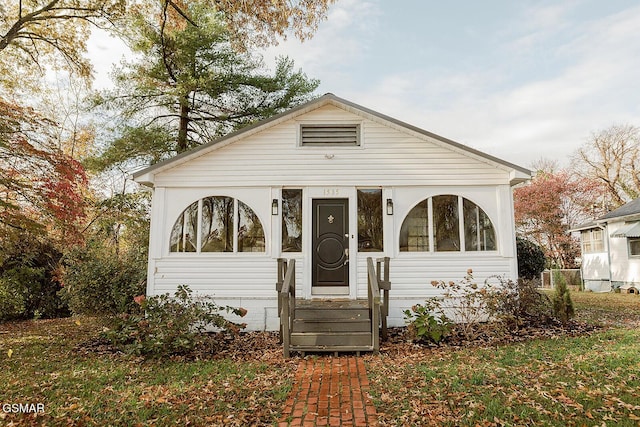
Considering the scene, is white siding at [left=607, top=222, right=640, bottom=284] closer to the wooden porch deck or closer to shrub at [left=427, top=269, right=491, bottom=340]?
shrub at [left=427, top=269, right=491, bottom=340]

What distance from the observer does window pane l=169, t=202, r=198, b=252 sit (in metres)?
8.14

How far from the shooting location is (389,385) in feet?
14.8

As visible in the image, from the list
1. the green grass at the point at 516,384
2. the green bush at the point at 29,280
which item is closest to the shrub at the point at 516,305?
the green grass at the point at 516,384

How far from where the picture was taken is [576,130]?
26719 mm

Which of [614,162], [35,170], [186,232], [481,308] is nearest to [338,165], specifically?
[186,232]

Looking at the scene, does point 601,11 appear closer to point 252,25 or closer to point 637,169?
point 252,25

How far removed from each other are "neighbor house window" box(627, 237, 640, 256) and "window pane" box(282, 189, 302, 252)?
14476 millimetres

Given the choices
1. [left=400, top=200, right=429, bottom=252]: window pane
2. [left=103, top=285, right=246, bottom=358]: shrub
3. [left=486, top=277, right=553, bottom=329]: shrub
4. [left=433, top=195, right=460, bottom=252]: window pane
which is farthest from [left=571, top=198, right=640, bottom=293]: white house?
[left=103, top=285, right=246, bottom=358]: shrub

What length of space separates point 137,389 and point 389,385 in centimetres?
286

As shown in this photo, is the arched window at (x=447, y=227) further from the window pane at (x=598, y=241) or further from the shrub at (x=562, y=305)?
the window pane at (x=598, y=241)

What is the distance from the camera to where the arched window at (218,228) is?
812 centimetres

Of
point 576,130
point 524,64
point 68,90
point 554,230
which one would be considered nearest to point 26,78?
point 68,90

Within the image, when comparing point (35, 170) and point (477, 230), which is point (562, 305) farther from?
point (35, 170)

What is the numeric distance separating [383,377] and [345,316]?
73.7 inches
